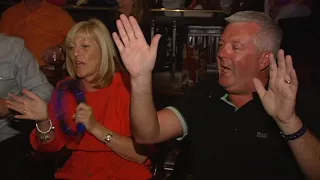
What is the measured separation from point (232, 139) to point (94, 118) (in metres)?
0.60

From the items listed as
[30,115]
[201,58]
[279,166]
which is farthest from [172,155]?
[201,58]

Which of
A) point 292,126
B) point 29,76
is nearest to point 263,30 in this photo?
point 292,126

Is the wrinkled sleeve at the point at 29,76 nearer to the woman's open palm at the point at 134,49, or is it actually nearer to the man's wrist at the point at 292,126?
the woman's open palm at the point at 134,49

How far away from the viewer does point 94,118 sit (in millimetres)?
1890

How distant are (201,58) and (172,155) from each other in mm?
1265

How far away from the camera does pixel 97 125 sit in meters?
1.88

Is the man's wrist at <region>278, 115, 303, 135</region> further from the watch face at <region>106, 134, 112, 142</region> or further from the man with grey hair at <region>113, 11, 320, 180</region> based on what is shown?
the watch face at <region>106, 134, 112, 142</region>

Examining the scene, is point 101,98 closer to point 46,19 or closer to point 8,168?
point 8,168

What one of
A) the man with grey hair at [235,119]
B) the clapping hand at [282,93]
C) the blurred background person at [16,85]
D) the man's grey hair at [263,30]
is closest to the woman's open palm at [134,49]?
the man with grey hair at [235,119]

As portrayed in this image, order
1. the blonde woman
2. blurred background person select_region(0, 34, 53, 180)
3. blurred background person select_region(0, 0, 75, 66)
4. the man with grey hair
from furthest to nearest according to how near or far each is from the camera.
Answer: blurred background person select_region(0, 0, 75, 66)
blurred background person select_region(0, 34, 53, 180)
the blonde woman
the man with grey hair

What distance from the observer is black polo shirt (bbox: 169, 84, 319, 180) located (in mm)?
1679

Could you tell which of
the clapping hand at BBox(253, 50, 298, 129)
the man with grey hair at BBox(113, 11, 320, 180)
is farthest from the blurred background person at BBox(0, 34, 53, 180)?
the clapping hand at BBox(253, 50, 298, 129)

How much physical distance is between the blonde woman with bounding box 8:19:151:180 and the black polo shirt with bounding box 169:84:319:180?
28cm

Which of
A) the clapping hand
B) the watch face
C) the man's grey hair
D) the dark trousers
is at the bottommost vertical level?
the dark trousers
